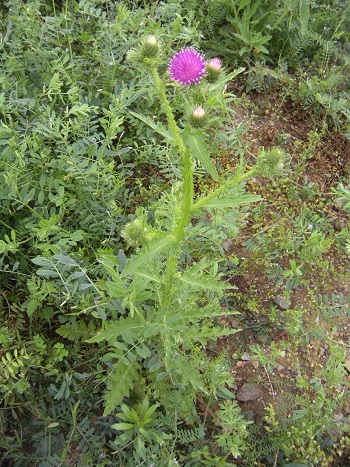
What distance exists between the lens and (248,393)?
2.66m

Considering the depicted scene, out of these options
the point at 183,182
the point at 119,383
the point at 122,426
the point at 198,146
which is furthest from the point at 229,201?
the point at 122,426

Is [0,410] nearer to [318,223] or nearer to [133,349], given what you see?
[133,349]

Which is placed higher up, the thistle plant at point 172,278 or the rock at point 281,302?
the thistle plant at point 172,278

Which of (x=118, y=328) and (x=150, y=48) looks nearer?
(x=150, y=48)

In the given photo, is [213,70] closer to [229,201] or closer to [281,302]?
[229,201]

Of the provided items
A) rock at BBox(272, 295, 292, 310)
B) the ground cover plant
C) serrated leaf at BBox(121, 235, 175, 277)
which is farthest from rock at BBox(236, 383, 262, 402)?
serrated leaf at BBox(121, 235, 175, 277)

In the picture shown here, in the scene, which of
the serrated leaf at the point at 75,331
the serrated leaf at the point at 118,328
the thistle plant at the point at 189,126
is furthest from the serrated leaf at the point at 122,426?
the thistle plant at the point at 189,126

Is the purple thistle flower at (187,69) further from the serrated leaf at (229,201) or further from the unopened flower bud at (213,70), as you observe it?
the serrated leaf at (229,201)

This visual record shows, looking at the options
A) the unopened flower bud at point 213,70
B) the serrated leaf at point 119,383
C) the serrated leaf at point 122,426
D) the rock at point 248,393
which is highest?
the unopened flower bud at point 213,70

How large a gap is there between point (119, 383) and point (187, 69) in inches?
59.0

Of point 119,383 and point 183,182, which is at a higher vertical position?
point 183,182

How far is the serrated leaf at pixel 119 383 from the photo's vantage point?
86.3 inches

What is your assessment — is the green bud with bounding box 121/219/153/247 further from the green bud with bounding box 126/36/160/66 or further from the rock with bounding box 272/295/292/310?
the rock with bounding box 272/295/292/310

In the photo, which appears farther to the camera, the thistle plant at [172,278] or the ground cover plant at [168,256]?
the ground cover plant at [168,256]
